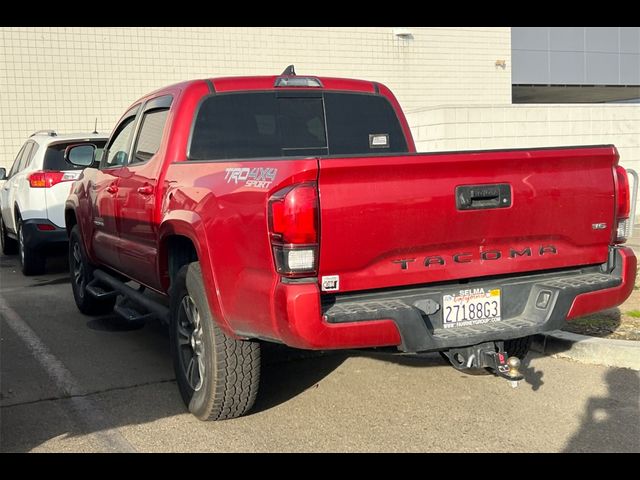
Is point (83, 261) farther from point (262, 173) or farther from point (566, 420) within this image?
point (566, 420)

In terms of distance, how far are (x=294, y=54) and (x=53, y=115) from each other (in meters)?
5.64

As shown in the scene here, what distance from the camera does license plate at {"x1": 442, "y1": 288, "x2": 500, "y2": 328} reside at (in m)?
3.88

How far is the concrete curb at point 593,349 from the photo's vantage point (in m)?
5.33

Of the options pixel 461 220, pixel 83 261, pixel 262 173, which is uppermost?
pixel 262 173

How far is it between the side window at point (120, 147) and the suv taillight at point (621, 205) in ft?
12.0

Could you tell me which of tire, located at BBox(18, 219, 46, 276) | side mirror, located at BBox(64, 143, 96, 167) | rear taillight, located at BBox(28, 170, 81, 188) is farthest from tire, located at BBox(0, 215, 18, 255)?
side mirror, located at BBox(64, 143, 96, 167)

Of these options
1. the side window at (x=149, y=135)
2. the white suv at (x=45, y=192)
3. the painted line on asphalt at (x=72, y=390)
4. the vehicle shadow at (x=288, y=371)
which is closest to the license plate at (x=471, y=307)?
the vehicle shadow at (x=288, y=371)

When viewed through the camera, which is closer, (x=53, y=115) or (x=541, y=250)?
(x=541, y=250)

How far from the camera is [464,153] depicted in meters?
3.79

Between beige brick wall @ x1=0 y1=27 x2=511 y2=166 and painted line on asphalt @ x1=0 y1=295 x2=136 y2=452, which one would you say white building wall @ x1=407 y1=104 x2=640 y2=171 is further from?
painted line on asphalt @ x1=0 y1=295 x2=136 y2=452

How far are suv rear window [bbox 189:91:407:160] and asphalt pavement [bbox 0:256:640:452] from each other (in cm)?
160

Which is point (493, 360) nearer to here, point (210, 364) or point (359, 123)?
point (210, 364)

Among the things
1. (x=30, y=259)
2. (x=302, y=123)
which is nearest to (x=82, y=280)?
(x=30, y=259)

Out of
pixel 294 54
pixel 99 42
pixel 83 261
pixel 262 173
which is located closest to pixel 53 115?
pixel 99 42
